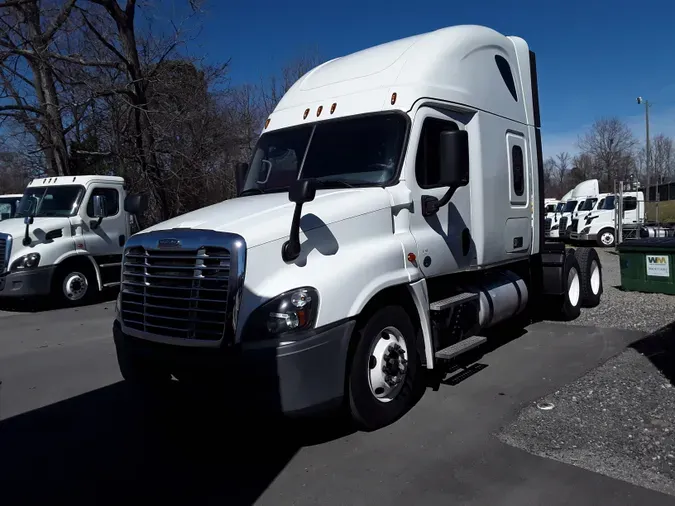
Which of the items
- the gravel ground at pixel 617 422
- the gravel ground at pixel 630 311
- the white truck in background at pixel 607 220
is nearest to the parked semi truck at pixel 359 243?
the gravel ground at pixel 617 422

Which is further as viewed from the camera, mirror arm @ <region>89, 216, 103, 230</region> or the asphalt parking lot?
mirror arm @ <region>89, 216, 103, 230</region>

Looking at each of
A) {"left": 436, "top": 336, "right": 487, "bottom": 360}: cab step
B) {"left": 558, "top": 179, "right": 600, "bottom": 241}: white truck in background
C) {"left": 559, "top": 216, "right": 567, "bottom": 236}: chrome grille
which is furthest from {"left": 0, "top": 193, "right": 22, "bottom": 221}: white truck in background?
{"left": 559, "top": 216, "right": 567, "bottom": 236}: chrome grille

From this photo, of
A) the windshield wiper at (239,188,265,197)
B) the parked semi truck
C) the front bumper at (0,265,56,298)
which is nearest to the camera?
the parked semi truck

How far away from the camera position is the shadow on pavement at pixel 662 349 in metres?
5.83

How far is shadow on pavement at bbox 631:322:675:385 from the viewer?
229 inches

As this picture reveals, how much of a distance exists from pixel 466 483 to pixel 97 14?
1984cm

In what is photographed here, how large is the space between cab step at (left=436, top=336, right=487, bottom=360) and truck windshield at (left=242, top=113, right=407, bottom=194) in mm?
1659

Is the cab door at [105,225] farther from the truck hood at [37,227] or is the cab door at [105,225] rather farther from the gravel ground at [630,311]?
the gravel ground at [630,311]

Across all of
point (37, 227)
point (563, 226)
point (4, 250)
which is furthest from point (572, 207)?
point (4, 250)

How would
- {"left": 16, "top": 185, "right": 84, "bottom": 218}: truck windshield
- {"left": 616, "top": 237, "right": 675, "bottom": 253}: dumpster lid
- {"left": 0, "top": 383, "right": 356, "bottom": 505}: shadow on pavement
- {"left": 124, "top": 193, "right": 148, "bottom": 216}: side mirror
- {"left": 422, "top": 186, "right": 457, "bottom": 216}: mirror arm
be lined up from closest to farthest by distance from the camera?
{"left": 0, "top": 383, "right": 356, "bottom": 505}: shadow on pavement < {"left": 422, "top": 186, "right": 457, "bottom": 216}: mirror arm < {"left": 124, "top": 193, "right": 148, "bottom": 216}: side mirror < {"left": 616, "top": 237, "right": 675, "bottom": 253}: dumpster lid < {"left": 16, "top": 185, "right": 84, "bottom": 218}: truck windshield

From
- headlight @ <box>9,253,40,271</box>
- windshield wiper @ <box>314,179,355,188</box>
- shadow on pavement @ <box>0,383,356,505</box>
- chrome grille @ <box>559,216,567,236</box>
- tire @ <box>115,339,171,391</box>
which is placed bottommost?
shadow on pavement @ <box>0,383,356,505</box>

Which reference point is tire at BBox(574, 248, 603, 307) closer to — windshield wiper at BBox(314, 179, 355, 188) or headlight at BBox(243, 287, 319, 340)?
windshield wiper at BBox(314, 179, 355, 188)

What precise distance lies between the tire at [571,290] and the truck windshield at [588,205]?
1833 centimetres

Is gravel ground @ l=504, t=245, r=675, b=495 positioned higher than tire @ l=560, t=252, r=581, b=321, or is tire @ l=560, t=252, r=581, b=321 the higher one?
tire @ l=560, t=252, r=581, b=321
